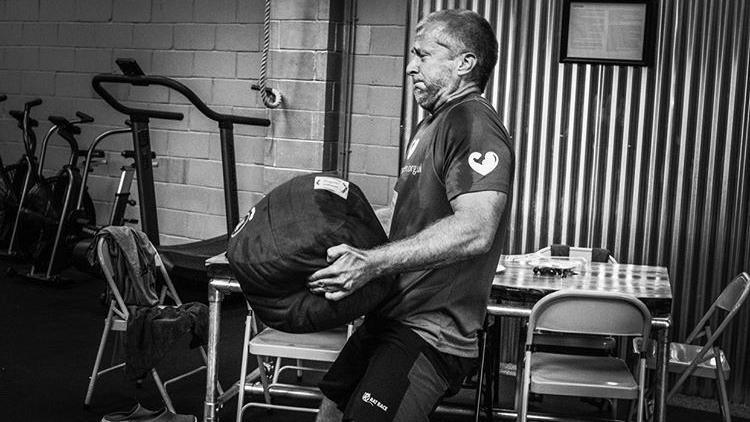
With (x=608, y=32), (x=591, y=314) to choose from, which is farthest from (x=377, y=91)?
(x=591, y=314)

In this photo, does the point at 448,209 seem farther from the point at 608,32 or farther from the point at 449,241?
the point at 608,32

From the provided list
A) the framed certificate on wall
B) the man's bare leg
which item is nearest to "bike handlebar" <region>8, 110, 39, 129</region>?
the framed certificate on wall

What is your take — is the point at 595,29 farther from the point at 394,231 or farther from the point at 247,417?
the point at 394,231

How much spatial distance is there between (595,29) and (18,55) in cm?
474

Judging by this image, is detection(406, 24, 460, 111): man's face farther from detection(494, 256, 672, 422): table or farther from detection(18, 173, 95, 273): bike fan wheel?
detection(18, 173, 95, 273): bike fan wheel

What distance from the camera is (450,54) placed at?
228cm

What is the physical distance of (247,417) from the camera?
4.14 metres

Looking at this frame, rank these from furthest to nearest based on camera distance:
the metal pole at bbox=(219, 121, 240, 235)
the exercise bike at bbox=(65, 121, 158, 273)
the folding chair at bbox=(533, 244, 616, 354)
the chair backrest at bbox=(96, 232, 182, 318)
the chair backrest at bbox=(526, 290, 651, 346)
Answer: the exercise bike at bbox=(65, 121, 158, 273)
the metal pole at bbox=(219, 121, 240, 235)
the folding chair at bbox=(533, 244, 616, 354)
the chair backrest at bbox=(96, 232, 182, 318)
the chair backrest at bbox=(526, 290, 651, 346)

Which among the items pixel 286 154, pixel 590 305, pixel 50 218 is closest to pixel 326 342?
pixel 590 305

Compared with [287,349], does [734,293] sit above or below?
above

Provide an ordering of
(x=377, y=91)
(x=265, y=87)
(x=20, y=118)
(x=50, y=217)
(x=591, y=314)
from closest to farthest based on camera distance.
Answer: (x=591, y=314) < (x=265, y=87) < (x=377, y=91) < (x=50, y=217) < (x=20, y=118)

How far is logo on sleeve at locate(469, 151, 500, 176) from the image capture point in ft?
6.91

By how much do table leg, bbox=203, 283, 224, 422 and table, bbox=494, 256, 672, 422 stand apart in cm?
99

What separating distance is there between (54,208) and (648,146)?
4.20 meters
